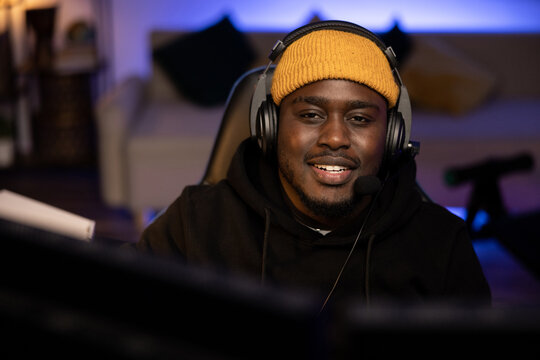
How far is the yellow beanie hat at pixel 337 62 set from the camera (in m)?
1.05

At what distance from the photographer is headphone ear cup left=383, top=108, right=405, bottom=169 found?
3.64ft

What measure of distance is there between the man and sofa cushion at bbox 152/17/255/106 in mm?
2242

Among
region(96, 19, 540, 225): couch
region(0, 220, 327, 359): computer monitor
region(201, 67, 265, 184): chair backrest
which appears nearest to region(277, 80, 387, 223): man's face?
region(201, 67, 265, 184): chair backrest

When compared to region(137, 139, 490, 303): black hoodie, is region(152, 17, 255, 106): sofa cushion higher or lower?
higher

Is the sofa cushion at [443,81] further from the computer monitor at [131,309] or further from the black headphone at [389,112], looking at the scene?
the computer monitor at [131,309]

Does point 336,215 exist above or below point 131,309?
below

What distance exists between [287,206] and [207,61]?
7.61 ft

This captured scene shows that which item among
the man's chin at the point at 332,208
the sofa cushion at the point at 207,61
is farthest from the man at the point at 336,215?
the sofa cushion at the point at 207,61

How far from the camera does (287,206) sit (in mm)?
1203

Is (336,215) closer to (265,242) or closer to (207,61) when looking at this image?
(265,242)

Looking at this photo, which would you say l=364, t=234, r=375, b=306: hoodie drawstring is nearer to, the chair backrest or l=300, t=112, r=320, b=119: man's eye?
l=300, t=112, r=320, b=119: man's eye

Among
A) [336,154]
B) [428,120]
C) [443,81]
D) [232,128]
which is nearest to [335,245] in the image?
[336,154]

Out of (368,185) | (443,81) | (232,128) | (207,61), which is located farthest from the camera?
(207,61)

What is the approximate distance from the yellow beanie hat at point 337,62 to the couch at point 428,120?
1481 millimetres
